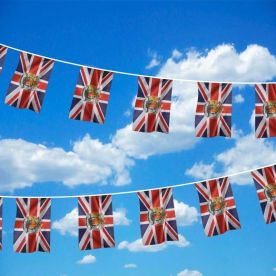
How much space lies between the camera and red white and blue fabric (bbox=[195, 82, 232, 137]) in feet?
33.3

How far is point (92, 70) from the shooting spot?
32.8ft

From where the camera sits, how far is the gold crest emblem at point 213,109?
10.2 m

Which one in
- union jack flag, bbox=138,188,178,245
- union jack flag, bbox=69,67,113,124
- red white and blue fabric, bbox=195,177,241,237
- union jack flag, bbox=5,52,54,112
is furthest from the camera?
union jack flag, bbox=138,188,178,245

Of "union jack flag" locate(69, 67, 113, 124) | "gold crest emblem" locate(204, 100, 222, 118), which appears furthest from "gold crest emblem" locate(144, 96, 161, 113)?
"gold crest emblem" locate(204, 100, 222, 118)

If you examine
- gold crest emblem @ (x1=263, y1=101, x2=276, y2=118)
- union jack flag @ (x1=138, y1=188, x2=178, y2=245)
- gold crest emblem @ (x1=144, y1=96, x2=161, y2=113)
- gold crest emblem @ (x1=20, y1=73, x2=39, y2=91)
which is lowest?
union jack flag @ (x1=138, y1=188, x2=178, y2=245)

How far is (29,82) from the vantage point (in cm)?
998

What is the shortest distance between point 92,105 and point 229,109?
244 cm

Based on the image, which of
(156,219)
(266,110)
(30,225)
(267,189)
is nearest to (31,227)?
(30,225)

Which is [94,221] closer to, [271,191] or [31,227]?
[31,227]

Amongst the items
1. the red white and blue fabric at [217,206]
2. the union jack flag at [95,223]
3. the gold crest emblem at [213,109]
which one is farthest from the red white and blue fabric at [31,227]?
the gold crest emblem at [213,109]

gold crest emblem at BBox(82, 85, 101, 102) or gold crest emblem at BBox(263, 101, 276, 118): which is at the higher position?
gold crest emblem at BBox(82, 85, 101, 102)

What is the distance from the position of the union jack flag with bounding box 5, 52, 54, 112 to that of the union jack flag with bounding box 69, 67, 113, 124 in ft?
1.92

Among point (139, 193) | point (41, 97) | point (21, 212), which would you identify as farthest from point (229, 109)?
point (21, 212)

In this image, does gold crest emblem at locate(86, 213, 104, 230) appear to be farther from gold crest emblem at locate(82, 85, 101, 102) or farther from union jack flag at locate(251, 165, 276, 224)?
union jack flag at locate(251, 165, 276, 224)
